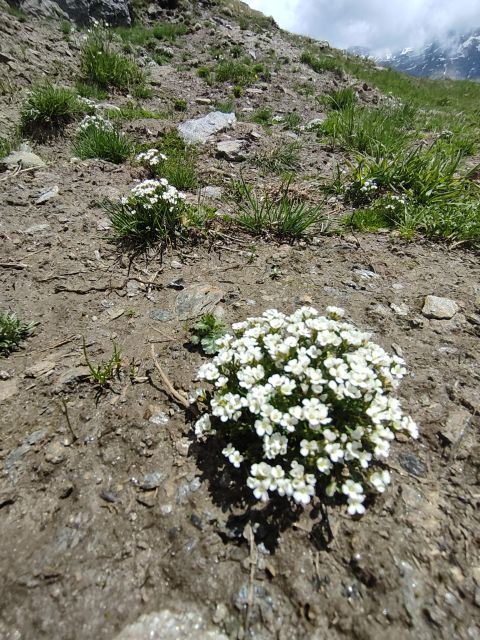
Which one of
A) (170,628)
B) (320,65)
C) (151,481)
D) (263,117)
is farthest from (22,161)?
(320,65)

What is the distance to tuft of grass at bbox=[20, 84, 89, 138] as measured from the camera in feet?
22.1

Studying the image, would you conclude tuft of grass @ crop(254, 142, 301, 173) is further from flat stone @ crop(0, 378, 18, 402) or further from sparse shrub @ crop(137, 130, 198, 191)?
flat stone @ crop(0, 378, 18, 402)

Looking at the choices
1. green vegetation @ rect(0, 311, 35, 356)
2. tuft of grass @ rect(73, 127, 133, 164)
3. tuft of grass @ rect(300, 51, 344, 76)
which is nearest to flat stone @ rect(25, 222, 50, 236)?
green vegetation @ rect(0, 311, 35, 356)

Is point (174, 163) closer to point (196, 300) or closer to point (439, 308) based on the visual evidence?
point (196, 300)

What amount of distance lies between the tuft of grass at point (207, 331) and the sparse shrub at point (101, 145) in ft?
15.1

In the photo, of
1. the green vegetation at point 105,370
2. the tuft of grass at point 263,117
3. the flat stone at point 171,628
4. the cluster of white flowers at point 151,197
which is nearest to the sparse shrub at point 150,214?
the cluster of white flowers at point 151,197

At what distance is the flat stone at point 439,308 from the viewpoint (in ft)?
11.8

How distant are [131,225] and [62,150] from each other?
3461 millimetres

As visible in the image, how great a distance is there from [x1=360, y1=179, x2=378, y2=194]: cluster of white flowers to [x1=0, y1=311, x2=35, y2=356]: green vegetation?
16.6 feet

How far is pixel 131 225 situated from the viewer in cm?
457

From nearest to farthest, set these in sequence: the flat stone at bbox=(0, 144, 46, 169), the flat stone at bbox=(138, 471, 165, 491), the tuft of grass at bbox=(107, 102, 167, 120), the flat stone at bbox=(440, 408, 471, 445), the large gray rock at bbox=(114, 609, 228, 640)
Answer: the large gray rock at bbox=(114, 609, 228, 640), the flat stone at bbox=(138, 471, 165, 491), the flat stone at bbox=(440, 408, 471, 445), the flat stone at bbox=(0, 144, 46, 169), the tuft of grass at bbox=(107, 102, 167, 120)

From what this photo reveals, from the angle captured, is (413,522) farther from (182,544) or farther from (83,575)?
(83,575)

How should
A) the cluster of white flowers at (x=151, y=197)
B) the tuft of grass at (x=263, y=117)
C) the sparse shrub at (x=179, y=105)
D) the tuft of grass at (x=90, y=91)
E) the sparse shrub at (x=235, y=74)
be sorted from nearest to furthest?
the cluster of white flowers at (x=151, y=197) < the tuft of grass at (x=90, y=91) < the tuft of grass at (x=263, y=117) < the sparse shrub at (x=179, y=105) < the sparse shrub at (x=235, y=74)

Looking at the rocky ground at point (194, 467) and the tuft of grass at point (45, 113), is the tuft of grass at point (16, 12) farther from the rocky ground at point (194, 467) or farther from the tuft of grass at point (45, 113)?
the rocky ground at point (194, 467)
